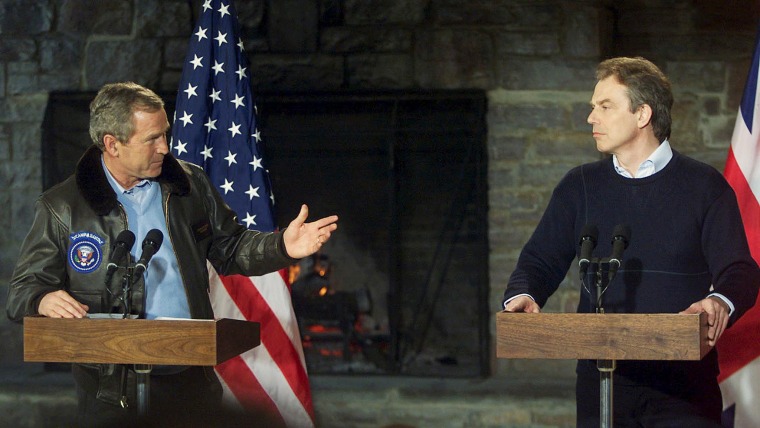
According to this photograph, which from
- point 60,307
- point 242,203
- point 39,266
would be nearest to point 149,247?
point 60,307

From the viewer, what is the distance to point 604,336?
8.39ft

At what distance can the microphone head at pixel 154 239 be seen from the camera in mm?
2897

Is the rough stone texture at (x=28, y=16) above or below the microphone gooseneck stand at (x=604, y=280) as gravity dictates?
above

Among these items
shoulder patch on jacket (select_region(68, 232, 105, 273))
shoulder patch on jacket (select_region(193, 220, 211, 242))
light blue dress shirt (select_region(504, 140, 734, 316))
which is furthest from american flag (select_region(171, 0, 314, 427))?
light blue dress shirt (select_region(504, 140, 734, 316))

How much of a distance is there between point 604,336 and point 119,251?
1243 millimetres

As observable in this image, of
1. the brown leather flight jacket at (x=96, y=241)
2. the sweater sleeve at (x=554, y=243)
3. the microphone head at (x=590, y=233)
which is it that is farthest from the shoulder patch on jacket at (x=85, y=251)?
the microphone head at (x=590, y=233)

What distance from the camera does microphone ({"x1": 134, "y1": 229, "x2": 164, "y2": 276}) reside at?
2820mm

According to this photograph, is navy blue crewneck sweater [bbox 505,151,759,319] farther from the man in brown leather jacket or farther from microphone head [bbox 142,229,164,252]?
microphone head [bbox 142,229,164,252]

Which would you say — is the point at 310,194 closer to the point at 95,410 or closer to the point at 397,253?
the point at 397,253

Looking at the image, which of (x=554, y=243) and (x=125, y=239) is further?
(x=554, y=243)

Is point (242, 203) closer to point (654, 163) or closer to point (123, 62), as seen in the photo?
point (123, 62)

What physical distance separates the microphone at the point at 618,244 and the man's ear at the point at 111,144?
1.43 m

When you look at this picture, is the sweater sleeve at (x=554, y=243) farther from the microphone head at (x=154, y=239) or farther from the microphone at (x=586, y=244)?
the microphone head at (x=154, y=239)

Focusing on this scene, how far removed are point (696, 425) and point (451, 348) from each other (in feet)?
9.54
